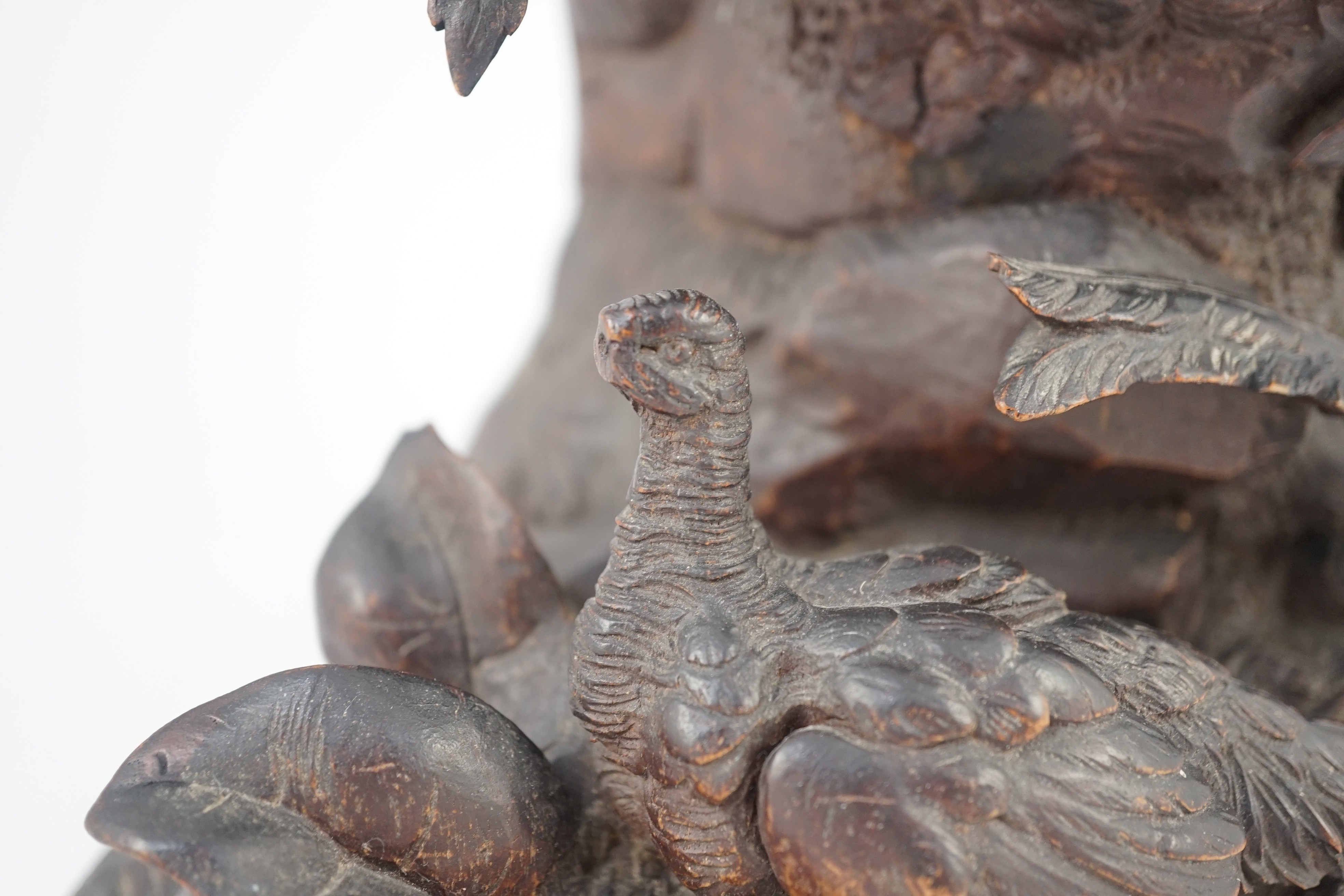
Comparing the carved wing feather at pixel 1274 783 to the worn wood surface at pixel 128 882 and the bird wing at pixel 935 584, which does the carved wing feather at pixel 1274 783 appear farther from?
the worn wood surface at pixel 128 882

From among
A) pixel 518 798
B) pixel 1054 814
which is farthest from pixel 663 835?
pixel 1054 814

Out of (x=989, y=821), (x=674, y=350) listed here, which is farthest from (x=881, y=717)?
(x=674, y=350)

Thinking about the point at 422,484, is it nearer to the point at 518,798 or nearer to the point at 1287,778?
the point at 518,798

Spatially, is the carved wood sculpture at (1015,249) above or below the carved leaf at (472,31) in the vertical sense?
below

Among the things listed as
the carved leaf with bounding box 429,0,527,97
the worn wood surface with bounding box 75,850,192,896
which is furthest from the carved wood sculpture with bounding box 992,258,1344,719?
the worn wood surface with bounding box 75,850,192,896

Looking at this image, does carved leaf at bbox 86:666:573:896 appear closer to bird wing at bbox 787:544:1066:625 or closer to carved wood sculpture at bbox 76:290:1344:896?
carved wood sculpture at bbox 76:290:1344:896

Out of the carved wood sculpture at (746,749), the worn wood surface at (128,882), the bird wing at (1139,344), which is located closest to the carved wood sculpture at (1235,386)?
the bird wing at (1139,344)

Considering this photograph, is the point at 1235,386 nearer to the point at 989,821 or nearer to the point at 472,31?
the point at 989,821
